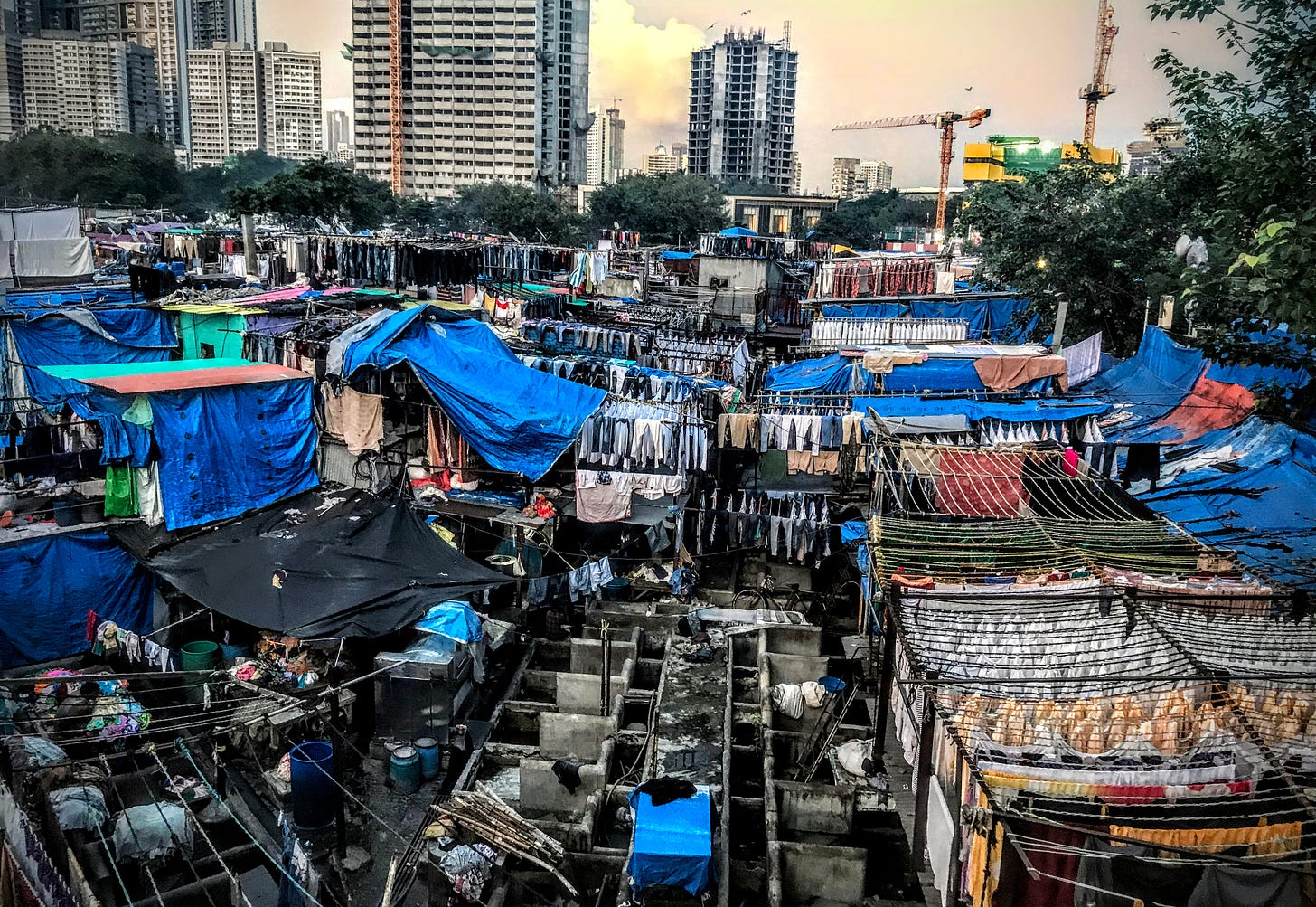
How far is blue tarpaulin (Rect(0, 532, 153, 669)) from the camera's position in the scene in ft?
49.4

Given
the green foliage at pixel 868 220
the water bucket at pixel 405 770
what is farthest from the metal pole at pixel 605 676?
the green foliage at pixel 868 220

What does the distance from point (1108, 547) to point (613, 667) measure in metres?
8.24

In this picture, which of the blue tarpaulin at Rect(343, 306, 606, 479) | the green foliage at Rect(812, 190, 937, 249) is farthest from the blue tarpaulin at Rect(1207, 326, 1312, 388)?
the green foliage at Rect(812, 190, 937, 249)

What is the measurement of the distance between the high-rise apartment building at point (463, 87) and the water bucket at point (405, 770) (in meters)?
114

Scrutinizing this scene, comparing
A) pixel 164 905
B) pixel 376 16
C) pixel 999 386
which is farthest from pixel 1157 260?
pixel 376 16

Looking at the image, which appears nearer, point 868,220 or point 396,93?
point 868,220

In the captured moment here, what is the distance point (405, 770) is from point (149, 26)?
637 ft

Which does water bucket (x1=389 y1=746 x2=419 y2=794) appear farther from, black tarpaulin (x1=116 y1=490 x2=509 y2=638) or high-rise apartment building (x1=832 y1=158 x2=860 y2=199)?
high-rise apartment building (x1=832 y1=158 x2=860 y2=199)

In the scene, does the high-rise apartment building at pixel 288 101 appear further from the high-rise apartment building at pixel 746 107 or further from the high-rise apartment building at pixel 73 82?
the high-rise apartment building at pixel 746 107

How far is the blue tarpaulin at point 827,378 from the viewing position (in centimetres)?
2247

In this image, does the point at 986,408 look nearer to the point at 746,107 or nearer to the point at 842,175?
the point at 746,107

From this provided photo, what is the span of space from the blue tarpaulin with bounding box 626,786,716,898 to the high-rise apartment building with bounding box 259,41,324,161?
580 feet

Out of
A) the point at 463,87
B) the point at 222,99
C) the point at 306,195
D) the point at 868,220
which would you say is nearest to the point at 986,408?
the point at 306,195

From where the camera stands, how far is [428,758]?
548 inches
